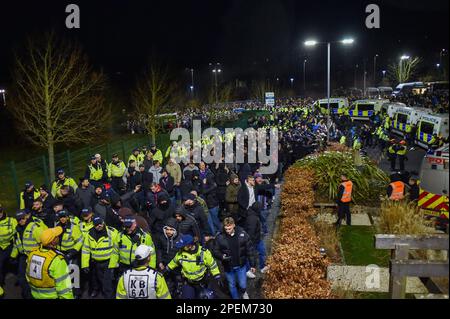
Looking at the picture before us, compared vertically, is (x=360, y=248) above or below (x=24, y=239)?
below

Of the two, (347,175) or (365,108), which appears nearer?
(347,175)

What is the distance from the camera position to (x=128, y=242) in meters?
6.91

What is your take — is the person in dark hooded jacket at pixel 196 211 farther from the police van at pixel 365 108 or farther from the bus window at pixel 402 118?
the police van at pixel 365 108

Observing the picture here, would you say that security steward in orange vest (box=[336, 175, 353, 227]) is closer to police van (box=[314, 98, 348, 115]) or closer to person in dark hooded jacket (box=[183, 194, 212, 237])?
person in dark hooded jacket (box=[183, 194, 212, 237])

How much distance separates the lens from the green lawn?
8.98 m

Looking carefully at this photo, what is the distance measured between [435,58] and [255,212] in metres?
72.1

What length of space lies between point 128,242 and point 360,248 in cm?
541

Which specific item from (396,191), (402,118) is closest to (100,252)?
(396,191)

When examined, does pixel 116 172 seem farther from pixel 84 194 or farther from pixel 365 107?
pixel 365 107

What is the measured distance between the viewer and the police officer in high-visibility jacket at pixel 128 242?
684cm

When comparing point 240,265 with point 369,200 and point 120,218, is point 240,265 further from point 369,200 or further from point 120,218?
point 369,200

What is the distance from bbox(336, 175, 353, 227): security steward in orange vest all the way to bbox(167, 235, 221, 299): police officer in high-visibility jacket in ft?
17.2

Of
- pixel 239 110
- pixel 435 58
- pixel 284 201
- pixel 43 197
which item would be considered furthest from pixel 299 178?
pixel 435 58

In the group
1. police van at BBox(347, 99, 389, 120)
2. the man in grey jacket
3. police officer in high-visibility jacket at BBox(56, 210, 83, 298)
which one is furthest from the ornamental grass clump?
police van at BBox(347, 99, 389, 120)
